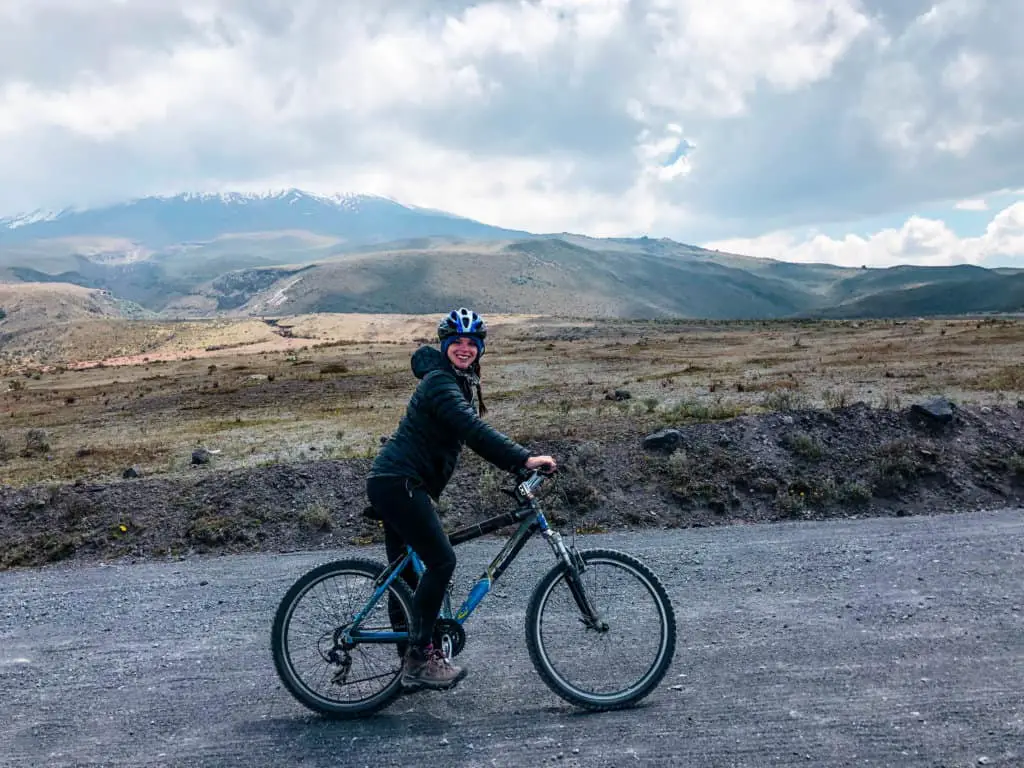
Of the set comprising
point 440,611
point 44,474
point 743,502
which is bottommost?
point 44,474

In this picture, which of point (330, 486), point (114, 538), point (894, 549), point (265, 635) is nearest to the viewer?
point (265, 635)

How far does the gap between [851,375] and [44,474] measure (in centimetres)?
2896

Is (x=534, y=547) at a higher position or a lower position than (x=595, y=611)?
lower

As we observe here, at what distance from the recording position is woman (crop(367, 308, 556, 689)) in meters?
4.73

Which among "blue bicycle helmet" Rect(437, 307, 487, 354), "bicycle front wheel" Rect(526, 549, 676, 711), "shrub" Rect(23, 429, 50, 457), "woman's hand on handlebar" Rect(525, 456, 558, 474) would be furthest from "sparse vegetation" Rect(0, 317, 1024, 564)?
"blue bicycle helmet" Rect(437, 307, 487, 354)

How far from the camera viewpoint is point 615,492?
10875 millimetres

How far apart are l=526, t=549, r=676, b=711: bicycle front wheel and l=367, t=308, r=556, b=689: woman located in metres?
0.65

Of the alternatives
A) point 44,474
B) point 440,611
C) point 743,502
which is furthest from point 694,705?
point 44,474

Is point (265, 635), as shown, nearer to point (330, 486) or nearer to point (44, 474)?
point (330, 486)

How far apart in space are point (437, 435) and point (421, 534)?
26.3 inches

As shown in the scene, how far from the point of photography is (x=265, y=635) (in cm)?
632

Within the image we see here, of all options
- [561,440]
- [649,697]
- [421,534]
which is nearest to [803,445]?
[561,440]

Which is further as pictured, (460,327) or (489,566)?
(489,566)

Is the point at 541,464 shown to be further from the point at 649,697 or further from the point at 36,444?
the point at 36,444
